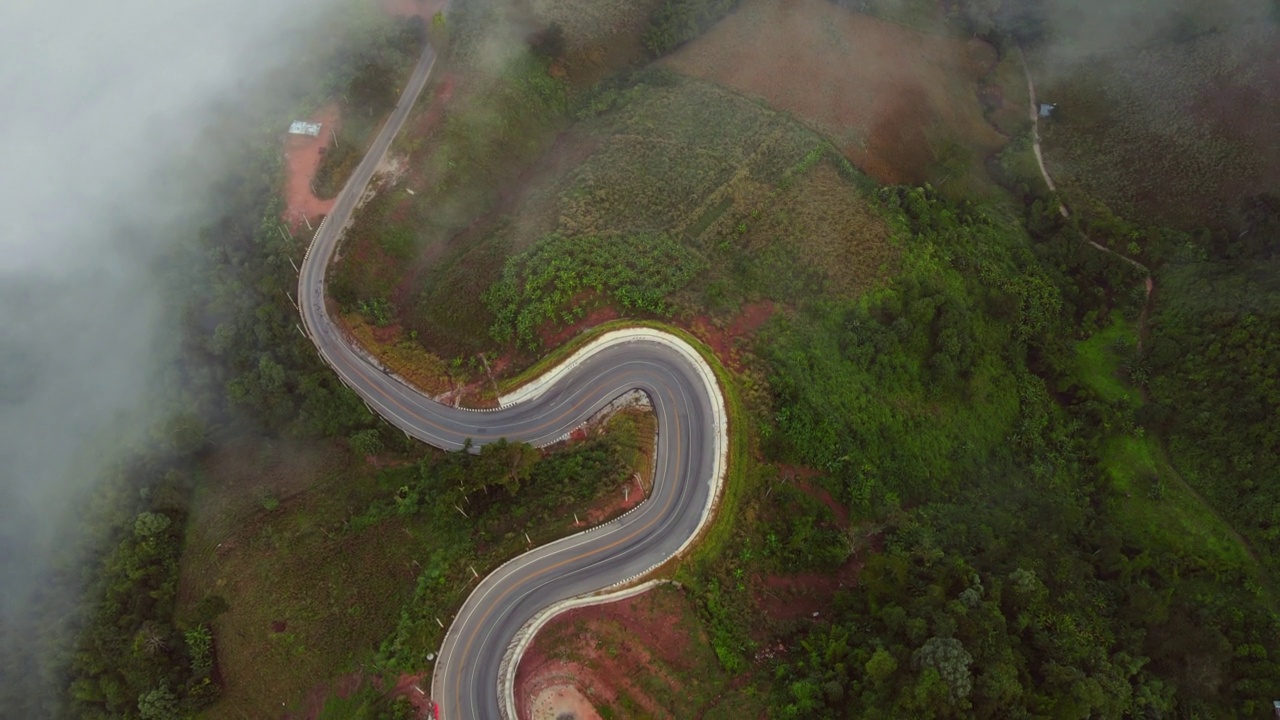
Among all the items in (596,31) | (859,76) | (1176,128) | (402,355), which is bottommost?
(402,355)

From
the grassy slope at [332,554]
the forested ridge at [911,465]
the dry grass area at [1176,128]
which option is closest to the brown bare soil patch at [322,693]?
the grassy slope at [332,554]

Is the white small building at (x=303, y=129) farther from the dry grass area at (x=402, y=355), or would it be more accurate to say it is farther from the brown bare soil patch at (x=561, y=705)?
the brown bare soil patch at (x=561, y=705)

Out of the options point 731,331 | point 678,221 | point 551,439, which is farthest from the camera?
point 678,221

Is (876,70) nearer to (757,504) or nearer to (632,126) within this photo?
(632,126)

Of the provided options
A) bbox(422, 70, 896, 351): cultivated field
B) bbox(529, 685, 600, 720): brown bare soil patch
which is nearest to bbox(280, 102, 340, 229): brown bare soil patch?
bbox(422, 70, 896, 351): cultivated field

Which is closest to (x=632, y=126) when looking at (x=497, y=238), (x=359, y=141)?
(x=497, y=238)

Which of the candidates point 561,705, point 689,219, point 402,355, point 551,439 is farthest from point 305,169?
point 561,705

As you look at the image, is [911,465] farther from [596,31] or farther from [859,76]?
[596,31]

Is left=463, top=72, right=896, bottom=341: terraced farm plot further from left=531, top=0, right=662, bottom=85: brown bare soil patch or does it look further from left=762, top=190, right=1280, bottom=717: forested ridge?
left=531, top=0, right=662, bottom=85: brown bare soil patch
